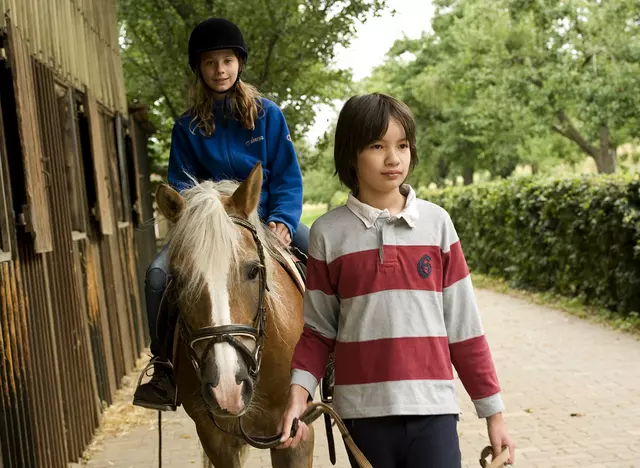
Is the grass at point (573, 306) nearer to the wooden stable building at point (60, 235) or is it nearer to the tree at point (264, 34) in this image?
the tree at point (264, 34)

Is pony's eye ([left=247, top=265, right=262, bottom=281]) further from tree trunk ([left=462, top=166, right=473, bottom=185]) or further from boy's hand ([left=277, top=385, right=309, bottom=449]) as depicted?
tree trunk ([left=462, top=166, right=473, bottom=185])

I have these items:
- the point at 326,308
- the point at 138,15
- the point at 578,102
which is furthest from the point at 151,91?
the point at 578,102

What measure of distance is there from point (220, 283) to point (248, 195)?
57 cm

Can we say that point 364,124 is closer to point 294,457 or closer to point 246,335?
point 246,335

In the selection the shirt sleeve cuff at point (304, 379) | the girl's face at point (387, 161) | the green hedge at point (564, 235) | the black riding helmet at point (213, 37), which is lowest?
the green hedge at point (564, 235)

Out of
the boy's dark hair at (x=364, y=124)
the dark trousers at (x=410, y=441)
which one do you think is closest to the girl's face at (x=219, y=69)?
the boy's dark hair at (x=364, y=124)

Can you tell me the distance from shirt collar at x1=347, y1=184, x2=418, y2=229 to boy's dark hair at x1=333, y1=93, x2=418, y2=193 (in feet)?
0.42

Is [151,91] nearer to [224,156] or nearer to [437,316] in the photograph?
[224,156]

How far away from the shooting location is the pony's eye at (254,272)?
136 inches

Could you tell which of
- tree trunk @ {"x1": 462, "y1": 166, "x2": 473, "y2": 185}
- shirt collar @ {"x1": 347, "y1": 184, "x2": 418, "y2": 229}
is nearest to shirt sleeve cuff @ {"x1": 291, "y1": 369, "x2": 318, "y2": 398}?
shirt collar @ {"x1": 347, "y1": 184, "x2": 418, "y2": 229}

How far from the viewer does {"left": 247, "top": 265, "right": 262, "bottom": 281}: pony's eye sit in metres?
3.46

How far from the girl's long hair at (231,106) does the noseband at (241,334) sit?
98 cm

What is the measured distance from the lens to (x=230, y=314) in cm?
327

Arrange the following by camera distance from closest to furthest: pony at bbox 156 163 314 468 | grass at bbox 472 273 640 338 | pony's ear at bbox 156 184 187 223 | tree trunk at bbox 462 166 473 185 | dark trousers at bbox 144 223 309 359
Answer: pony at bbox 156 163 314 468 → pony's ear at bbox 156 184 187 223 → dark trousers at bbox 144 223 309 359 → grass at bbox 472 273 640 338 → tree trunk at bbox 462 166 473 185
